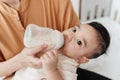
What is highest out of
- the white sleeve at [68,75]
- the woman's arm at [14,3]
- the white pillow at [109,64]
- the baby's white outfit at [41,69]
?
the woman's arm at [14,3]

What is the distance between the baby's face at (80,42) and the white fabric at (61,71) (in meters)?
0.04

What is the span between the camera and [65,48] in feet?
3.39

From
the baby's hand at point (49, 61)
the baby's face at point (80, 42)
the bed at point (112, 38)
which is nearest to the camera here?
the baby's hand at point (49, 61)

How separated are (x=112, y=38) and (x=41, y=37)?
0.78m

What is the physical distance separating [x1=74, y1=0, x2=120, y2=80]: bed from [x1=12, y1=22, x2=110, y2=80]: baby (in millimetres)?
237

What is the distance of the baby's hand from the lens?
3.03 ft

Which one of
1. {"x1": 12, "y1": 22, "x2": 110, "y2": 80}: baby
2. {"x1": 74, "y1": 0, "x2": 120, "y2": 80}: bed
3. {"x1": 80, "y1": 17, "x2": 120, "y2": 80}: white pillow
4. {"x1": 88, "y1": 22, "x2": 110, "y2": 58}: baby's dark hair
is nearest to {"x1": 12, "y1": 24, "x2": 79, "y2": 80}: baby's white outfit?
{"x1": 12, "y1": 22, "x2": 110, "y2": 80}: baby

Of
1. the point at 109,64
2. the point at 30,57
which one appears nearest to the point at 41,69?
the point at 30,57

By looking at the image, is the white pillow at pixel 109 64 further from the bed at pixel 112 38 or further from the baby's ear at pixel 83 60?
the baby's ear at pixel 83 60

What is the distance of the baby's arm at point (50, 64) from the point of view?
3.03 ft

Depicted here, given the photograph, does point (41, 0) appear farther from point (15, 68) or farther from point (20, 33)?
point (15, 68)

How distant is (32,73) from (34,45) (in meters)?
0.12

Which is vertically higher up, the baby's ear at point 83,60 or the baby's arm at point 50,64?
the baby's arm at point 50,64

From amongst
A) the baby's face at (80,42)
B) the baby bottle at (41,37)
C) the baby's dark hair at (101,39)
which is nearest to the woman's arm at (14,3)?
the baby bottle at (41,37)
